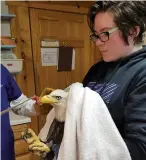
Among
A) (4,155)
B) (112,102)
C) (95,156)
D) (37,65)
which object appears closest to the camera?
(95,156)

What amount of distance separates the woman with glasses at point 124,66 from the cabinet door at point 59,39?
1.39m

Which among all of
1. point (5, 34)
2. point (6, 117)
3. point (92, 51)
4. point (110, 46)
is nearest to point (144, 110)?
point (110, 46)

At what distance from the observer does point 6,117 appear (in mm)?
1027

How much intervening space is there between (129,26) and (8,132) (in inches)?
28.3

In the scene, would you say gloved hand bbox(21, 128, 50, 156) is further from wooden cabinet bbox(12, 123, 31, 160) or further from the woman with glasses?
wooden cabinet bbox(12, 123, 31, 160)

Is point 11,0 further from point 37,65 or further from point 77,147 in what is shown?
point 77,147

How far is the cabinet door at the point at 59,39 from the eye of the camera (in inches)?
86.0

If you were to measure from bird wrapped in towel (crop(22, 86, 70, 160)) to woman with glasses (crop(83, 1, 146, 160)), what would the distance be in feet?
0.44

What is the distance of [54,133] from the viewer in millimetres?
723

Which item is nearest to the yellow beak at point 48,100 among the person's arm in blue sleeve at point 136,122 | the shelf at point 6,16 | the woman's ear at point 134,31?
the person's arm in blue sleeve at point 136,122

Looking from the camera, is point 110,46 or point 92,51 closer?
point 110,46

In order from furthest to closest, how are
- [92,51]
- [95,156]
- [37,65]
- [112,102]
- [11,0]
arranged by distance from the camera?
[92,51], [37,65], [11,0], [112,102], [95,156]

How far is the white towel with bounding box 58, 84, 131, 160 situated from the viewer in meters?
0.57

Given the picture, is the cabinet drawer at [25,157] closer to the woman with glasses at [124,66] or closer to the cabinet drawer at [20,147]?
the cabinet drawer at [20,147]
